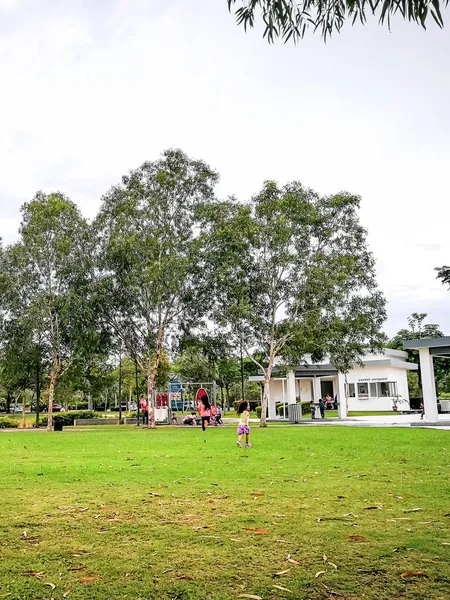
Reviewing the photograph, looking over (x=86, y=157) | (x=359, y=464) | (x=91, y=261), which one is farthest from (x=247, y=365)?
(x=359, y=464)

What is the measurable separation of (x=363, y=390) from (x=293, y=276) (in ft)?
73.1

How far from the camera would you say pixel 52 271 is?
33719mm

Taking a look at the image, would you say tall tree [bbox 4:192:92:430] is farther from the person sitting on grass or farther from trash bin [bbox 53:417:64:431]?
the person sitting on grass

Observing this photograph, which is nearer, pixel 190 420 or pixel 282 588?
pixel 282 588

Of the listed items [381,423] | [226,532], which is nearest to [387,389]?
[381,423]

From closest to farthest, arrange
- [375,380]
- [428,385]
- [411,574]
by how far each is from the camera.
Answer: [411,574] < [428,385] < [375,380]

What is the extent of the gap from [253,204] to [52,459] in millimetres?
21552

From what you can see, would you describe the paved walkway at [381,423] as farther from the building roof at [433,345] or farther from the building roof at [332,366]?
the building roof at [332,366]

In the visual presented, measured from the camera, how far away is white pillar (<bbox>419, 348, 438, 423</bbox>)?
94.4 feet

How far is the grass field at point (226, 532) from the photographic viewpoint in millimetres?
4039

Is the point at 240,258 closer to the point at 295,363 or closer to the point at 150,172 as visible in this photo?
the point at 295,363

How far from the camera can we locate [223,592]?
12.8 ft

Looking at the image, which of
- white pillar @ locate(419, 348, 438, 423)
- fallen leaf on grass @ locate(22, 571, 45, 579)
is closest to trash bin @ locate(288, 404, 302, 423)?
white pillar @ locate(419, 348, 438, 423)

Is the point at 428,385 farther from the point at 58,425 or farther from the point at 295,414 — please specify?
the point at 58,425
